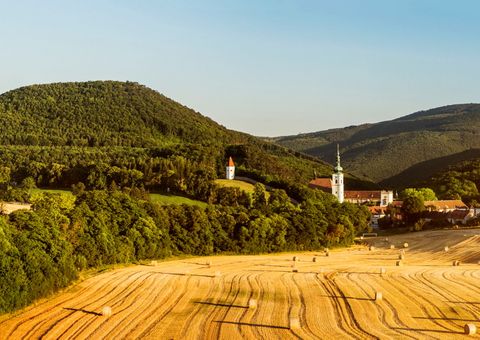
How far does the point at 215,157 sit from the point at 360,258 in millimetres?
87630

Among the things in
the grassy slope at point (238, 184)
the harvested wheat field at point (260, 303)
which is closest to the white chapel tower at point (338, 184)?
the grassy slope at point (238, 184)

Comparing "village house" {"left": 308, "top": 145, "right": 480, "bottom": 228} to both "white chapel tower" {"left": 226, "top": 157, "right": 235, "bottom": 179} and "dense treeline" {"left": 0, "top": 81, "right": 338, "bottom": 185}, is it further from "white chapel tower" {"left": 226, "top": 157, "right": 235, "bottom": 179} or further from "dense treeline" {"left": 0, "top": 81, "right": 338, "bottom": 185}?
"white chapel tower" {"left": 226, "top": 157, "right": 235, "bottom": 179}

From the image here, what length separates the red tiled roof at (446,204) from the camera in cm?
12607

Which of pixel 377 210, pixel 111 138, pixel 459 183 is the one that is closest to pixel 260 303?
pixel 377 210

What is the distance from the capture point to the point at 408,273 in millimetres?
49312

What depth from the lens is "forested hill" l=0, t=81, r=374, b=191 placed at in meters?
114

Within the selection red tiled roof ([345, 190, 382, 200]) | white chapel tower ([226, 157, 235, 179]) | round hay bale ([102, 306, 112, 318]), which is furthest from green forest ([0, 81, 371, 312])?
red tiled roof ([345, 190, 382, 200])

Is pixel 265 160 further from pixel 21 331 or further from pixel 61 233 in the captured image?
pixel 21 331

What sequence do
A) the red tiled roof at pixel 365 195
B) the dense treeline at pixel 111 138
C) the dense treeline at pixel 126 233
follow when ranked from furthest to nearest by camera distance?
the red tiled roof at pixel 365 195
the dense treeline at pixel 111 138
the dense treeline at pixel 126 233

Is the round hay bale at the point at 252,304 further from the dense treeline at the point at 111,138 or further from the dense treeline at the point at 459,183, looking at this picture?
the dense treeline at the point at 459,183

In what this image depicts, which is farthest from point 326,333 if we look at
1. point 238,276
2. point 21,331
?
point 238,276

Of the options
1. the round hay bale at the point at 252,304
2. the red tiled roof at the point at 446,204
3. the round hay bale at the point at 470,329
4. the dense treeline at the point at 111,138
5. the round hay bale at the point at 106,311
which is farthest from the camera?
the dense treeline at the point at 111,138

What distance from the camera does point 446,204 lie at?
429ft

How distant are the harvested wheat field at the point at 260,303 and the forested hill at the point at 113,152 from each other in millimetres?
60063
